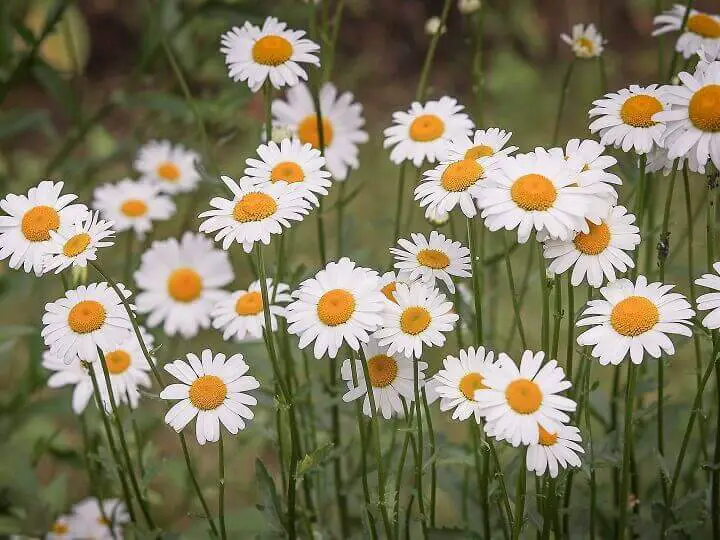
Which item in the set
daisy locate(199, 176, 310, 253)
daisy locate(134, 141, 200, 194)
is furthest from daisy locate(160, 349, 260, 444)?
daisy locate(134, 141, 200, 194)

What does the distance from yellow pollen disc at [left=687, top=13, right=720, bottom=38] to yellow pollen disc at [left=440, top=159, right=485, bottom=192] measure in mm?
396

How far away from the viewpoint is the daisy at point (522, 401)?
637mm

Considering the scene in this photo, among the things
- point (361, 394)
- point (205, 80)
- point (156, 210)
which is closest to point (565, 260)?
point (361, 394)

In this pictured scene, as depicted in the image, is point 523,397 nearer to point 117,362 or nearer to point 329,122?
point 117,362

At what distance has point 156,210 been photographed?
4.16 feet

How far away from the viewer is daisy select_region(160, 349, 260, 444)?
2.39ft

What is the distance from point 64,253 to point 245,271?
124 centimetres

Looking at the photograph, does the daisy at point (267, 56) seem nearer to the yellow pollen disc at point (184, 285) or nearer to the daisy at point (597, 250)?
the daisy at point (597, 250)

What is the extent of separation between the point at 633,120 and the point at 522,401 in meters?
0.27

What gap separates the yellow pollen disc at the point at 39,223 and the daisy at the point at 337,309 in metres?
0.22

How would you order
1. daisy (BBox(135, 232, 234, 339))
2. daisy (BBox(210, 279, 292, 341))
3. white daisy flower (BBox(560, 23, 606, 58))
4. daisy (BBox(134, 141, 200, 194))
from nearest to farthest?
daisy (BBox(210, 279, 292, 341)), white daisy flower (BBox(560, 23, 606, 58)), daisy (BBox(135, 232, 234, 339)), daisy (BBox(134, 141, 200, 194))

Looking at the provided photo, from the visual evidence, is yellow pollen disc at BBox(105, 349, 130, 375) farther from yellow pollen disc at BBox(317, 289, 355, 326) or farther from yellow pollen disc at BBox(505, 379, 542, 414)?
yellow pollen disc at BBox(505, 379, 542, 414)

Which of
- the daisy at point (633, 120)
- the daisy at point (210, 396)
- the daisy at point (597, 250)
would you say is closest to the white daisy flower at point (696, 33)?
the daisy at point (633, 120)

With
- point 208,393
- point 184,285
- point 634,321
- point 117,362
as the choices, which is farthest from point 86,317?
point 184,285
